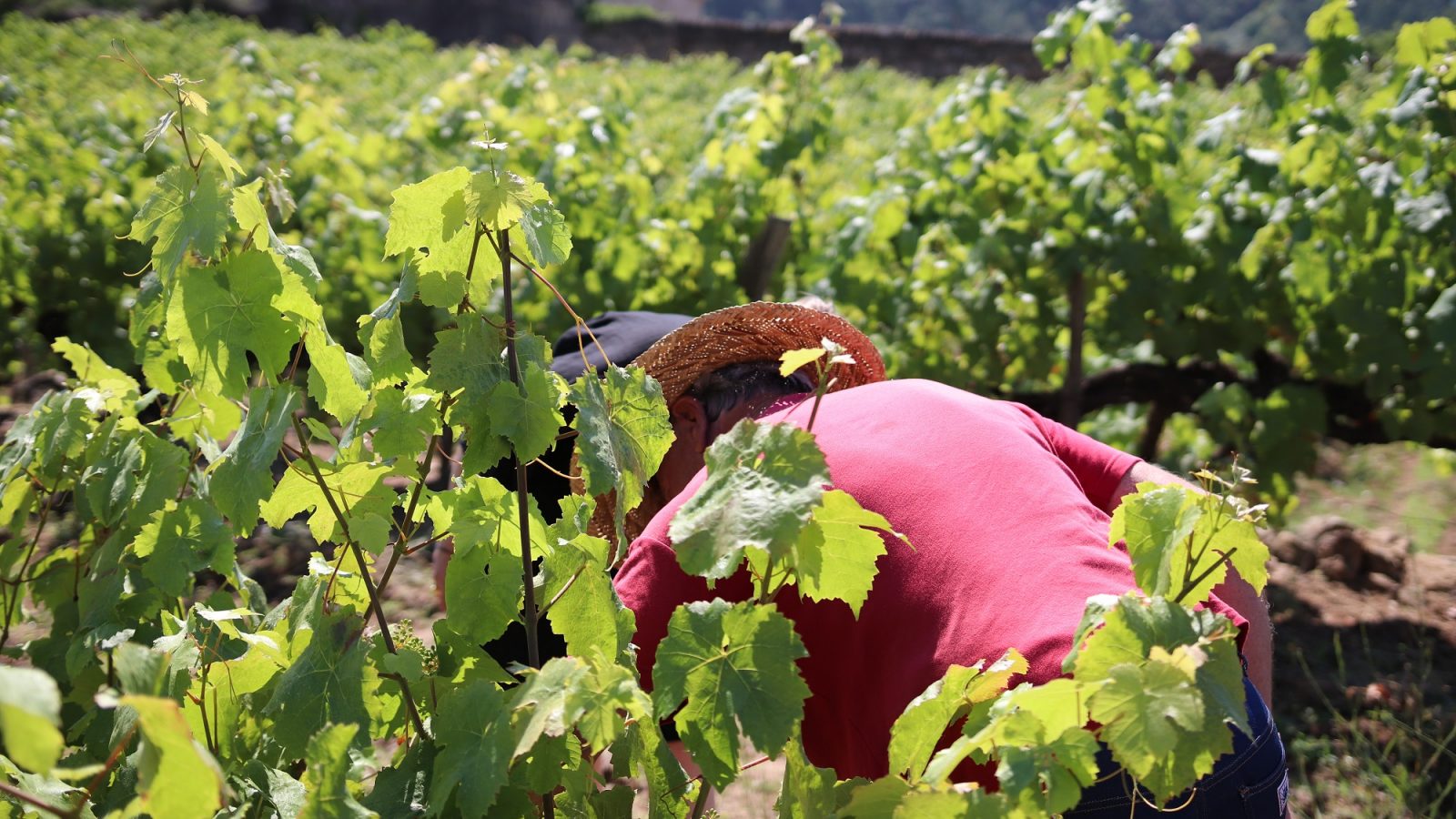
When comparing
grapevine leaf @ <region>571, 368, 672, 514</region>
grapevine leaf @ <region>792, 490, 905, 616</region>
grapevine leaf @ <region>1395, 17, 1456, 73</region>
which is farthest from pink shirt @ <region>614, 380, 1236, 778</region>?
grapevine leaf @ <region>1395, 17, 1456, 73</region>

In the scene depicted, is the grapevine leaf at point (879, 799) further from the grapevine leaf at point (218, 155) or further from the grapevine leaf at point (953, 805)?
the grapevine leaf at point (218, 155)

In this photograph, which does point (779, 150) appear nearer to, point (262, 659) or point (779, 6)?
point (262, 659)

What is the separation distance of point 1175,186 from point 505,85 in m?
2.88

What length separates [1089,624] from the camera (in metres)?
0.92

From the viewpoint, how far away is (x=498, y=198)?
Answer: 95cm

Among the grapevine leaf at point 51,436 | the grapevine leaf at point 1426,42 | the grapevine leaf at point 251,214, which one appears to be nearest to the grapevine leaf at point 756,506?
the grapevine leaf at point 251,214

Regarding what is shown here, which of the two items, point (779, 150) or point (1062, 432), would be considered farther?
point (779, 150)

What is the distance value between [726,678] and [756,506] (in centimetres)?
15

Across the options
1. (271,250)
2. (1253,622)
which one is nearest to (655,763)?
(271,250)

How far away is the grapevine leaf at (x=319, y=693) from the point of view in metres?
1.04

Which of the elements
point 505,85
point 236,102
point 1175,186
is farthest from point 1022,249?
point 236,102

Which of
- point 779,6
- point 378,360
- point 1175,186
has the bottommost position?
point 779,6

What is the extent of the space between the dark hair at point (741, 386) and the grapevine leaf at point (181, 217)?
91cm

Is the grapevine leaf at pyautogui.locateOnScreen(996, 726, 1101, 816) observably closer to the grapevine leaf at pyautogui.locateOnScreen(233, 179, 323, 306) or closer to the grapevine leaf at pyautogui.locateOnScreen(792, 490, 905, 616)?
the grapevine leaf at pyautogui.locateOnScreen(792, 490, 905, 616)
